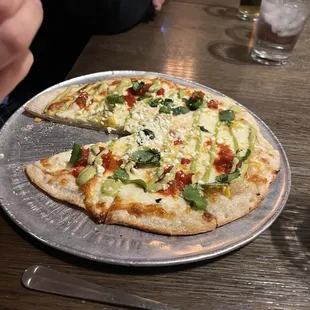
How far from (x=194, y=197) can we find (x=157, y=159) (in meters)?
0.25

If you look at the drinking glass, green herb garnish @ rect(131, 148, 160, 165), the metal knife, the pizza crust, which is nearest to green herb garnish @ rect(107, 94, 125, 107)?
green herb garnish @ rect(131, 148, 160, 165)

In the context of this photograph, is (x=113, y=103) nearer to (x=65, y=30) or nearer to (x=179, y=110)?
(x=179, y=110)

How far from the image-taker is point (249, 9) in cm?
301

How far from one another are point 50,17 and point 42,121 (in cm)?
143

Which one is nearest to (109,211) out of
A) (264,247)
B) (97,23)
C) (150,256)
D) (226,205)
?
(150,256)

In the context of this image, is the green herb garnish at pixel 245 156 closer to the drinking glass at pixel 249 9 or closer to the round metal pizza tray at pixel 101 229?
the round metal pizza tray at pixel 101 229

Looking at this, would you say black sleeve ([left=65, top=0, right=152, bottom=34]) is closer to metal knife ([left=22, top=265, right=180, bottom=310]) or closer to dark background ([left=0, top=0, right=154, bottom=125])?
dark background ([left=0, top=0, right=154, bottom=125])

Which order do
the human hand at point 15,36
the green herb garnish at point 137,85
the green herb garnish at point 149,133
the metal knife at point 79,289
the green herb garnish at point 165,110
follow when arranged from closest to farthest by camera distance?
1. the human hand at point 15,36
2. the metal knife at point 79,289
3. the green herb garnish at point 149,133
4. the green herb garnish at point 165,110
5. the green herb garnish at point 137,85

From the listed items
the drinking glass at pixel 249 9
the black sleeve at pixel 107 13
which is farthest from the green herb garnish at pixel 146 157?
the drinking glass at pixel 249 9

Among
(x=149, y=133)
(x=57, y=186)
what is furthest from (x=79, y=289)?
(x=149, y=133)

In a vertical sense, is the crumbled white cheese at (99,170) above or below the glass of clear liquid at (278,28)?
below

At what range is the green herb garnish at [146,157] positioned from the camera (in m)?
1.62

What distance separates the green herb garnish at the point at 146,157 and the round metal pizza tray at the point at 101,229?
0.33 meters

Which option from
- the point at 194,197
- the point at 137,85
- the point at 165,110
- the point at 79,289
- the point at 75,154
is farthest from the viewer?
the point at 137,85
